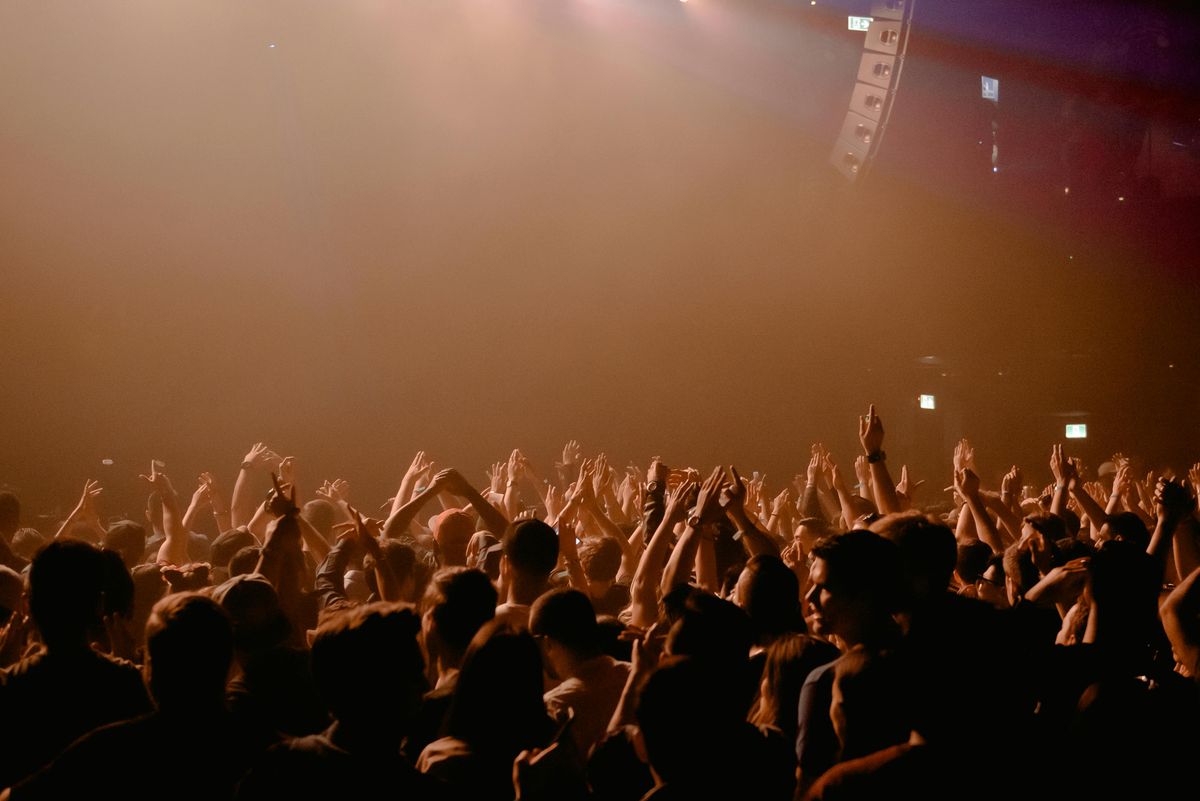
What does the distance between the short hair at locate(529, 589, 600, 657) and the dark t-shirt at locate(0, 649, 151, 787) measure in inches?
41.0

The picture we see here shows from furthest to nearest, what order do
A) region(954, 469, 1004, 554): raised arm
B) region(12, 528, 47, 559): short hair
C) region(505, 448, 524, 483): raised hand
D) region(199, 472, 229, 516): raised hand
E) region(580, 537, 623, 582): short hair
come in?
region(505, 448, 524, 483): raised hand, region(199, 472, 229, 516): raised hand, region(12, 528, 47, 559): short hair, region(954, 469, 1004, 554): raised arm, region(580, 537, 623, 582): short hair

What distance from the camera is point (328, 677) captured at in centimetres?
165

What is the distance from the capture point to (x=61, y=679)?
2.12 meters

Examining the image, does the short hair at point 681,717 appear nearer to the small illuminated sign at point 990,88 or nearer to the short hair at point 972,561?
the short hair at point 972,561

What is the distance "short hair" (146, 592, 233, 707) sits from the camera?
1.74 m

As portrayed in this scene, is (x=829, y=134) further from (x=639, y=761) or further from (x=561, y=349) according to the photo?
(x=639, y=761)

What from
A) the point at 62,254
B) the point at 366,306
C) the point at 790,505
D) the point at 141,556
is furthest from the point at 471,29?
the point at 141,556

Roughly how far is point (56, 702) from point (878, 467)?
3.38 metres

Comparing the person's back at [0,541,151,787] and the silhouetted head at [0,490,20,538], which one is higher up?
the person's back at [0,541,151,787]

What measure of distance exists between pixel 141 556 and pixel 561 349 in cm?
985

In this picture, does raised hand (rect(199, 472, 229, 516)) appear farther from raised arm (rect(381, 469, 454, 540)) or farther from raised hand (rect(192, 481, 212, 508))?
raised arm (rect(381, 469, 454, 540))

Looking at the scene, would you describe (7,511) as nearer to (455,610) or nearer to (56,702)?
(56,702)

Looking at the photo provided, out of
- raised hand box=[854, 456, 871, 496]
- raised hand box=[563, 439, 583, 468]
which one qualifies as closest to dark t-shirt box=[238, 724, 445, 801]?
raised hand box=[854, 456, 871, 496]

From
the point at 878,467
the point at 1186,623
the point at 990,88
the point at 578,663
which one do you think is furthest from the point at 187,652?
the point at 990,88
